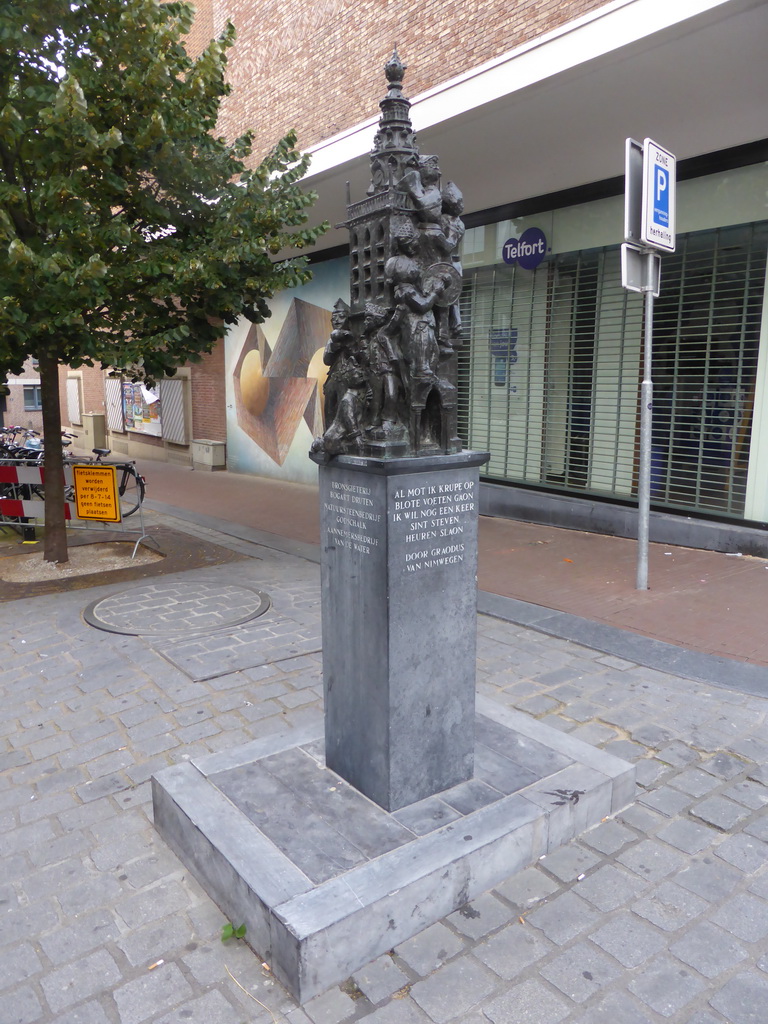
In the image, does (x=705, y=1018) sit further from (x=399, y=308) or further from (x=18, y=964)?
(x=399, y=308)

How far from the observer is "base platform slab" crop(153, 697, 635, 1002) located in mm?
2680

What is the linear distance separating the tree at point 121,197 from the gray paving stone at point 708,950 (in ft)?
20.5

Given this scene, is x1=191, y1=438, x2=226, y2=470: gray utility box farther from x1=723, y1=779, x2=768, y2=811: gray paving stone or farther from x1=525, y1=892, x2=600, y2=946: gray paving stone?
x1=525, y1=892, x2=600, y2=946: gray paving stone

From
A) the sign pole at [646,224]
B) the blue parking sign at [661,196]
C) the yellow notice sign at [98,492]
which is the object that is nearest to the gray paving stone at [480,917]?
the sign pole at [646,224]

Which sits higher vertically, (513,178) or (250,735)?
(513,178)

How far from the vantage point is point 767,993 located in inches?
101

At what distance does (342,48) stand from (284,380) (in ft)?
21.1

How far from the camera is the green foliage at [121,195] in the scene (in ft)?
21.4

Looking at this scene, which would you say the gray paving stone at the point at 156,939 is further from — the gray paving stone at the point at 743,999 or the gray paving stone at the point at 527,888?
the gray paving stone at the point at 743,999

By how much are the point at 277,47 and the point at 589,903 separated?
1440cm

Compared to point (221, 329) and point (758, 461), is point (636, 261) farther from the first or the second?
point (221, 329)

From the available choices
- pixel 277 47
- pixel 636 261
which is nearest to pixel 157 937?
pixel 636 261

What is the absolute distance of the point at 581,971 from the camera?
2668 millimetres

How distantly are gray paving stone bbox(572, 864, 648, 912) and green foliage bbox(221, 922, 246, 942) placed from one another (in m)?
1.35
